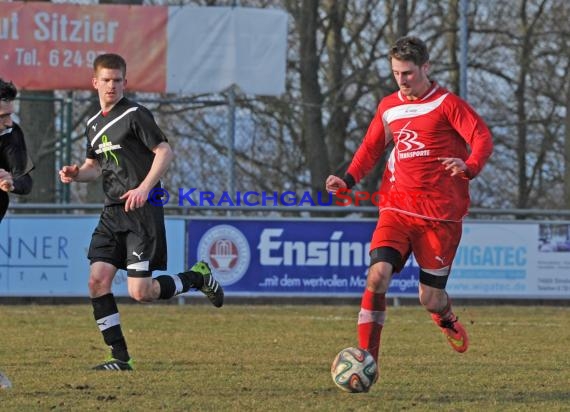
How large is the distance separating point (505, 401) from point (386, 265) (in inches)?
38.5

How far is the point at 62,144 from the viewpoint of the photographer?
15664 millimetres

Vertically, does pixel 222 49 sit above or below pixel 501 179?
above

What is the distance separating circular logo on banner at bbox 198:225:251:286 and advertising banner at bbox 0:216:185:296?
0.31 metres

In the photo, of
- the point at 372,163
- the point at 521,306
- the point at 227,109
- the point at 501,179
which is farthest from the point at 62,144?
the point at 372,163

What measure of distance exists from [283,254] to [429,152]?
7.03m

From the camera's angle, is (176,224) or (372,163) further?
(176,224)

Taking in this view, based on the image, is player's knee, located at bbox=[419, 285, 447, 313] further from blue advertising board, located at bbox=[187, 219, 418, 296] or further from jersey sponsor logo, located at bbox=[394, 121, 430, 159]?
blue advertising board, located at bbox=[187, 219, 418, 296]

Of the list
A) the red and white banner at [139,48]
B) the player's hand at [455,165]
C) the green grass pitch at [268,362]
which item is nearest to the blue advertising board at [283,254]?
the green grass pitch at [268,362]

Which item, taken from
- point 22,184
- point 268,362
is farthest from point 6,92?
point 268,362

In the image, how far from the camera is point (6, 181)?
6051mm

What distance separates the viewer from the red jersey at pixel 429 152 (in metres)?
6.91

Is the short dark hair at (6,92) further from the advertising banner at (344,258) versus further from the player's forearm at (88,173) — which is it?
the advertising banner at (344,258)

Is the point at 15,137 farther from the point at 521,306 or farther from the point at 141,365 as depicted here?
the point at 521,306

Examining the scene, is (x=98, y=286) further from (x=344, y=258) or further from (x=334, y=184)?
(x=344, y=258)
